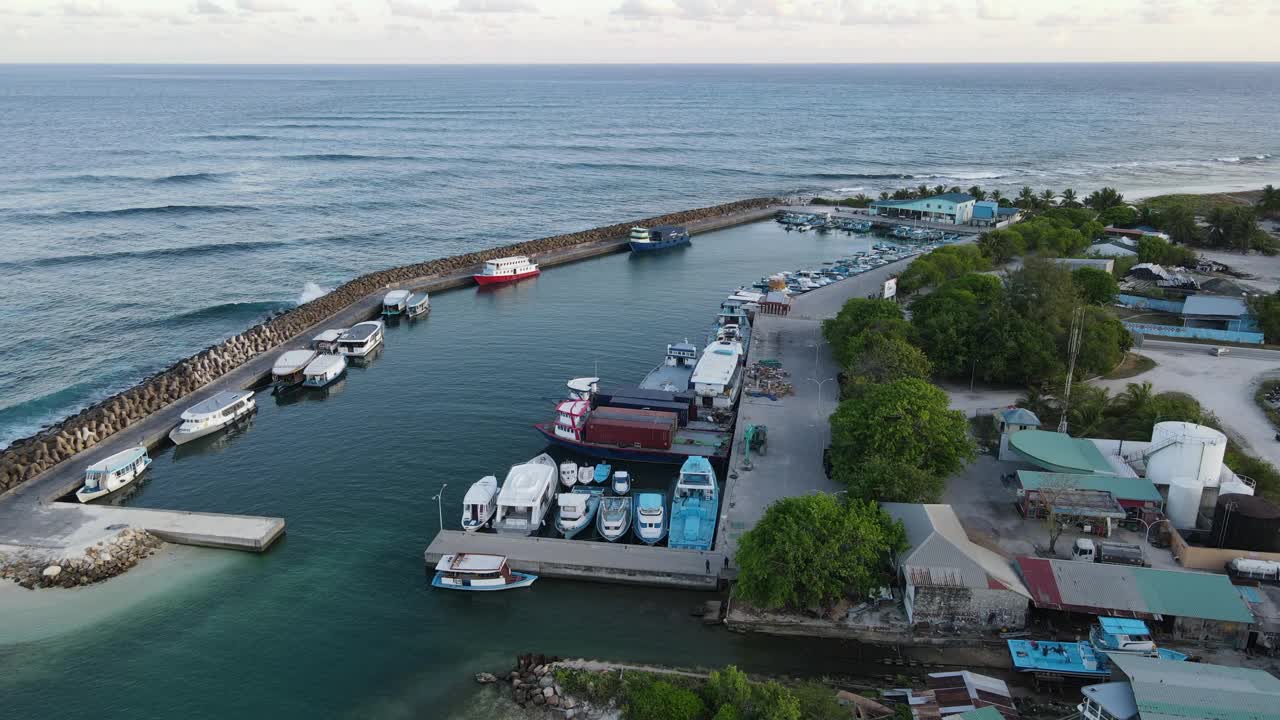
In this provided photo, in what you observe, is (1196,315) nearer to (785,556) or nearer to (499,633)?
(785,556)

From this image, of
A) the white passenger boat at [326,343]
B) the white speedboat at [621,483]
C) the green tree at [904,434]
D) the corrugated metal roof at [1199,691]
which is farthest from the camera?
the white passenger boat at [326,343]

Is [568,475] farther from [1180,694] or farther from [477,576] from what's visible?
[1180,694]

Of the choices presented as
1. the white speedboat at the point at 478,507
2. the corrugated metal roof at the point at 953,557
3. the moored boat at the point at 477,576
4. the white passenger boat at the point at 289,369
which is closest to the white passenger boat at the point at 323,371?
the white passenger boat at the point at 289,369

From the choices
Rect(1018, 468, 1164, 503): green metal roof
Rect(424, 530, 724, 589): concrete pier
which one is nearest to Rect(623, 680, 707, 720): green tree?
Rect(424, 530, 724, 589): concrete pier

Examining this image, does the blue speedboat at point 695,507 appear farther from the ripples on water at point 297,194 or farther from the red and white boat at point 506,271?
the red and white boat at point 506,271

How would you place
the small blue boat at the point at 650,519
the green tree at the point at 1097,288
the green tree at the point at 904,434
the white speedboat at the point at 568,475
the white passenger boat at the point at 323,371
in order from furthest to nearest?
the green tree at the point at 1097,288 → the white passenger boat at the point at 323,371 → the white speedboat at the point at 568,475 → the green tree at the point at 904,434 → the small blue boat at the point at 650,519

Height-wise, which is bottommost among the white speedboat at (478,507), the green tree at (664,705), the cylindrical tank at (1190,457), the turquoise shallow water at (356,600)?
the turquoise shallow water at (356,600)

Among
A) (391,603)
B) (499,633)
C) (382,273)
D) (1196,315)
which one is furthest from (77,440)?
(1196,315)
